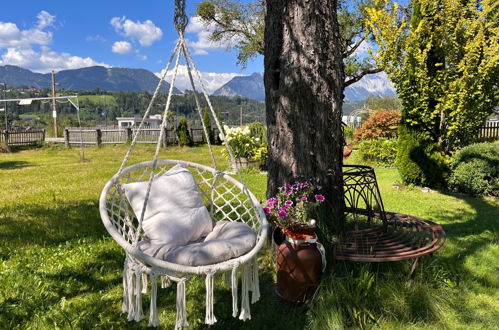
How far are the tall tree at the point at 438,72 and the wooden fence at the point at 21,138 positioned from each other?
49.2 feet

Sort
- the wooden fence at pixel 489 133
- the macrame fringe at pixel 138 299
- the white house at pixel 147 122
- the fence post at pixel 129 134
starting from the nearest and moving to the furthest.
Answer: the macrame fringe at pixel 138 299, the wooden fence at pixel 489 133, the white house at pixel 147 122, the fence post at pixel 129 134

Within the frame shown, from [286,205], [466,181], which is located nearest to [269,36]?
[286,205]

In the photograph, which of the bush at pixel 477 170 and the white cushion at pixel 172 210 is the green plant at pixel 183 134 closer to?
the bush at pixel 477 170

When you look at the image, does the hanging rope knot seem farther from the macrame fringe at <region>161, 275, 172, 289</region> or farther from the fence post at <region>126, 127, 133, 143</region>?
the fence post at <region>126, 127, 133, 143</region>

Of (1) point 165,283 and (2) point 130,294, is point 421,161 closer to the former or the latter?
(1) point 165,283

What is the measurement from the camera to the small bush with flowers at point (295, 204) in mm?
2367

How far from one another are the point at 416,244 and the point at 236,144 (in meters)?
6.47

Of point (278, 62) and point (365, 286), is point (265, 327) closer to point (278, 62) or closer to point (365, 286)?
point (365, 286)

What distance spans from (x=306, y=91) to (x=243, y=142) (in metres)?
6.16

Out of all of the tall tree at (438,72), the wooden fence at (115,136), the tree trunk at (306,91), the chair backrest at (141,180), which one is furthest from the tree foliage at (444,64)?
the wooden fence at (115,136)

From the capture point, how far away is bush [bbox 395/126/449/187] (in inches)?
256

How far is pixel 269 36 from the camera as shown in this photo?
280 centimetres

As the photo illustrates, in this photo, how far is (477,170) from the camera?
606cm

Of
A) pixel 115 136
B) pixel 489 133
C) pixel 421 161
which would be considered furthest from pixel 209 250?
pixel 115 136
